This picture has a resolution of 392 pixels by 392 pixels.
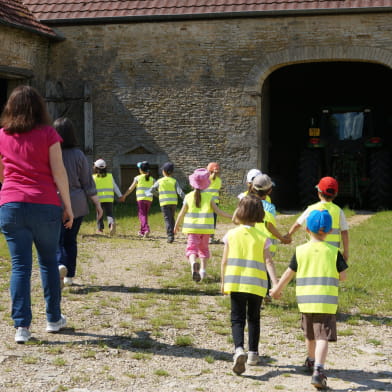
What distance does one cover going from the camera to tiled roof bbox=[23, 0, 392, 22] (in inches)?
592

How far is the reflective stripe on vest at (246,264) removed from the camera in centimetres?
454

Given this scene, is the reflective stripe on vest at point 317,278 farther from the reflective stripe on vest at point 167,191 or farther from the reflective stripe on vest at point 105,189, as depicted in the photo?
the reflective stripe on vest at point 105,189

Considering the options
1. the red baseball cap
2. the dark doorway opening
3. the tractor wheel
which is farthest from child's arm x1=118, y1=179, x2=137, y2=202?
the dark doorway opening

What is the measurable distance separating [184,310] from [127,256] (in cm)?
328

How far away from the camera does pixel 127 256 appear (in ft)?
30.4

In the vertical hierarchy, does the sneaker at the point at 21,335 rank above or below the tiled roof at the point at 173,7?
below

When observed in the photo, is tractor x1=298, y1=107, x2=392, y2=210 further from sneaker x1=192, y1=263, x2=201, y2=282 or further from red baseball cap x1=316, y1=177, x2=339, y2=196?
red baseball cap x1=316, y1=177, x2=339, y2=196

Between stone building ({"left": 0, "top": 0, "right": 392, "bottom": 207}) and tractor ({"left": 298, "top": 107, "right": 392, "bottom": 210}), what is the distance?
131cm

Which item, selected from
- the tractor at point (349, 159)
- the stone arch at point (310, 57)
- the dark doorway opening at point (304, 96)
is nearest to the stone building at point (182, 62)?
the stone arch at point (310, 57)

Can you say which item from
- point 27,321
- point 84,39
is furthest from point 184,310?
point 84,39

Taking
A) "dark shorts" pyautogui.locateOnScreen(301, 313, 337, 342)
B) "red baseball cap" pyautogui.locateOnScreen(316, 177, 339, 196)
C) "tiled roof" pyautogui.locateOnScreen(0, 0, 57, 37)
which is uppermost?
"tiled roof" pyautogui.locateOnScreen(0, 0, 57, 37)

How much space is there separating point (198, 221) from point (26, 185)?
116 inches

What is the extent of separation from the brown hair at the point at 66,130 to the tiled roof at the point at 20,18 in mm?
9112

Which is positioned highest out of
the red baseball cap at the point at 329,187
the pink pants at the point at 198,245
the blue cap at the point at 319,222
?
the red baseball cap at the point at 329,187
